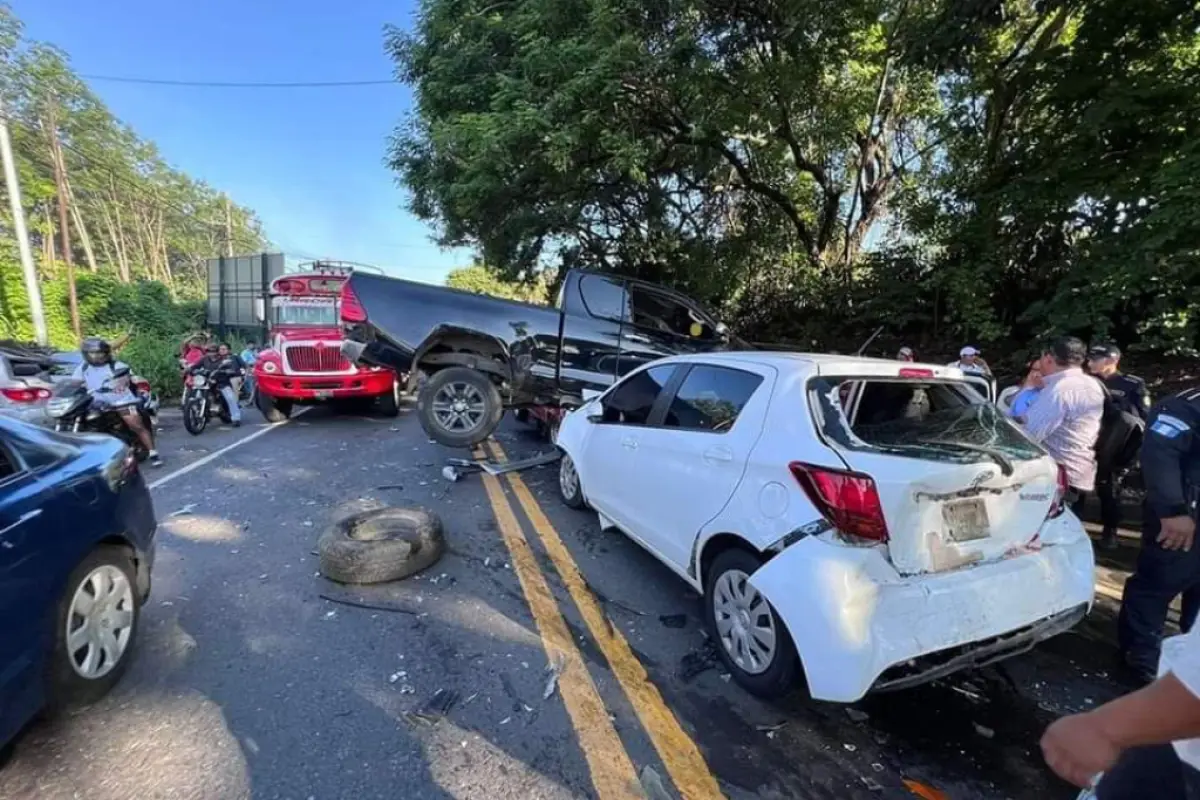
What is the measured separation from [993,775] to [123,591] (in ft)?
12.8

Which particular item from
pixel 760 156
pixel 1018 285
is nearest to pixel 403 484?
pixel 1018 285

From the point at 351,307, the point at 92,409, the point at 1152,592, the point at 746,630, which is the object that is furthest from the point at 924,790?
the point at 92,409

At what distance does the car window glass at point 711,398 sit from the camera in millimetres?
3078

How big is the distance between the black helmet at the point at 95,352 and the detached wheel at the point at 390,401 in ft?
12.4

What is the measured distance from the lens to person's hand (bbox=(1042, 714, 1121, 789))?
100 centimetres

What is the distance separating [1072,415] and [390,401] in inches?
362

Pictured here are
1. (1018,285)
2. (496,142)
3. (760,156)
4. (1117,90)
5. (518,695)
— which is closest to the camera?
(518,695)

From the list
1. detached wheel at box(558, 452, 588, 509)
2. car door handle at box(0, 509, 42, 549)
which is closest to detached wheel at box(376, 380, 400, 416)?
detached wheel at box(558, 452, 588, 509)

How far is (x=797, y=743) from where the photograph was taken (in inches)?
92.9

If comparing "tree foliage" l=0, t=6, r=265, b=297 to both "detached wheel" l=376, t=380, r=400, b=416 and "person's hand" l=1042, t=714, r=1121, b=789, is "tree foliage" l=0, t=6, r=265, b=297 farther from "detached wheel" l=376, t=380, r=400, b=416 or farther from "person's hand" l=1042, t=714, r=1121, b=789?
"person's hand" l=1042, t=714, r=1121, b=789

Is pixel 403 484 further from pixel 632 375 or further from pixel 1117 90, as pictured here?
pixel 1117 90

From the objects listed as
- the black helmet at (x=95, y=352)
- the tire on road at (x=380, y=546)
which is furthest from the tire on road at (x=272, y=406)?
the tire on road at (x=380, y=546)

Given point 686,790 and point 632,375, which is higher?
point 632,375

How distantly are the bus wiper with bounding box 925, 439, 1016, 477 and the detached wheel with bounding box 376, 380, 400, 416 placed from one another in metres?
8.76
